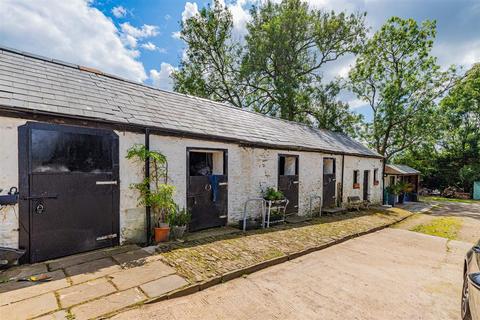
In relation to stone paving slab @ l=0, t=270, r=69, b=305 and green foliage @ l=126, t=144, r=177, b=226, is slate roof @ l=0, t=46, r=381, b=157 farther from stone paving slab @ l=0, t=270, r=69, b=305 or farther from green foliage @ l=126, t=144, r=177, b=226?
stone paving slab @ l=0, t=270, r=69, b=305

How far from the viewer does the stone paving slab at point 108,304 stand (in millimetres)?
3059

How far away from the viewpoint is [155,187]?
239 inches

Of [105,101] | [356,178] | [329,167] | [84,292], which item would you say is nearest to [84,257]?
[84,292]

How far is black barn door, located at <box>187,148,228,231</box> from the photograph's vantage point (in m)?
6.93

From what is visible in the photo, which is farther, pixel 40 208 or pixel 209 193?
pixel 209 193

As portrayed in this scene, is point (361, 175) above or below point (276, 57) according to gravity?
below

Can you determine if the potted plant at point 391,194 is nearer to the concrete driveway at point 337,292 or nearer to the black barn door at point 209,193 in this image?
the concrete driveway at point 337,292

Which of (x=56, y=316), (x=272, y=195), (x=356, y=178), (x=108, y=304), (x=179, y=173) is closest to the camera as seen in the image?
(x=56, y=316)

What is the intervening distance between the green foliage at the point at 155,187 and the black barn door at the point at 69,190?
494 mm

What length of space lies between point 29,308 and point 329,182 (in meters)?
11.7

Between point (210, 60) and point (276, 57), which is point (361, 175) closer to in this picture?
point (276, 57)

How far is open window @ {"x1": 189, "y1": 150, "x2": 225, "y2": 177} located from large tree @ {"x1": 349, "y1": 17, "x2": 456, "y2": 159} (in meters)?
21.3

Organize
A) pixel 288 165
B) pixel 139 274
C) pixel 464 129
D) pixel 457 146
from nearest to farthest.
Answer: pixel 139 274 < pixel 288 165 < pixel 464 129 < pixel 457 146

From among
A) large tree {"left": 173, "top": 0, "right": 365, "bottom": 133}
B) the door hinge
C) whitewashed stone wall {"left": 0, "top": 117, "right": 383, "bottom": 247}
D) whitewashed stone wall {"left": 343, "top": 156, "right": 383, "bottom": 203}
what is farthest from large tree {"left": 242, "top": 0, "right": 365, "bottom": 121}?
the door hinge
